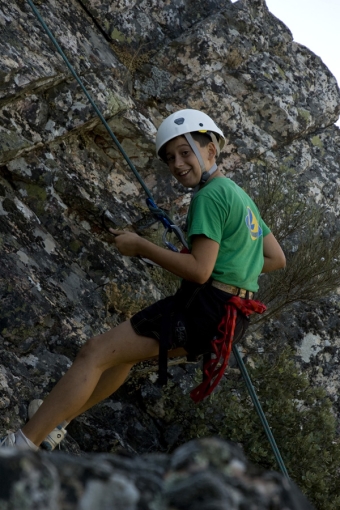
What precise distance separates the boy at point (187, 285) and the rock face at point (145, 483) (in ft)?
7.05

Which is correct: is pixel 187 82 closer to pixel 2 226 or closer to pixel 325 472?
pixel 2 226

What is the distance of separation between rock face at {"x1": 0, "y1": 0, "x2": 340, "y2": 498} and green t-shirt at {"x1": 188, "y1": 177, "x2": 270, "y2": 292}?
1961mm

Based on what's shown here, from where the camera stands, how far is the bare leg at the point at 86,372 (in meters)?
3.62

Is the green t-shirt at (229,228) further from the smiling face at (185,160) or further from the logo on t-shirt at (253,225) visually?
the smiling face at (185,160)

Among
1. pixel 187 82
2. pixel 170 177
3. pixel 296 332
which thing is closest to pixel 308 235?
pixel 296 332

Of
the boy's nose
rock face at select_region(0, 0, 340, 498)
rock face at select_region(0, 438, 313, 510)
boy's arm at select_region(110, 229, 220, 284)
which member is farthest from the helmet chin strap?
rock face at select_region(0, 438, 313, 510)

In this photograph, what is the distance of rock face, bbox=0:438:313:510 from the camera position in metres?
1.31

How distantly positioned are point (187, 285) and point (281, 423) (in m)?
2.75

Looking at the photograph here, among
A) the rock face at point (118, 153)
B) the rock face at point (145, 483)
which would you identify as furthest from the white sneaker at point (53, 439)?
the rock face at point (145, 483)

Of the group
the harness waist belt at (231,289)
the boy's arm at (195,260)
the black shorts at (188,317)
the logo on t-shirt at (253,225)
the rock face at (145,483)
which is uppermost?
the logo on t-shirt at (253,225)

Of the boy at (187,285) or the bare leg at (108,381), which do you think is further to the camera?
the bare leg at (108,381)

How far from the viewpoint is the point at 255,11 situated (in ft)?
28.6

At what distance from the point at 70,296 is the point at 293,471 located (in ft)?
8.72

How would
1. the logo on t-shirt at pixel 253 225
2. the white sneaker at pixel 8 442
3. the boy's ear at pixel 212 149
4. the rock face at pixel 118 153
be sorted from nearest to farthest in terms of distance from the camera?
the white sneaker at pixel 8 442 < the logo on t-shirt at pixel 253 225 < the boy's ear at pixel 212 149 < the rock face at pixel 118 153
